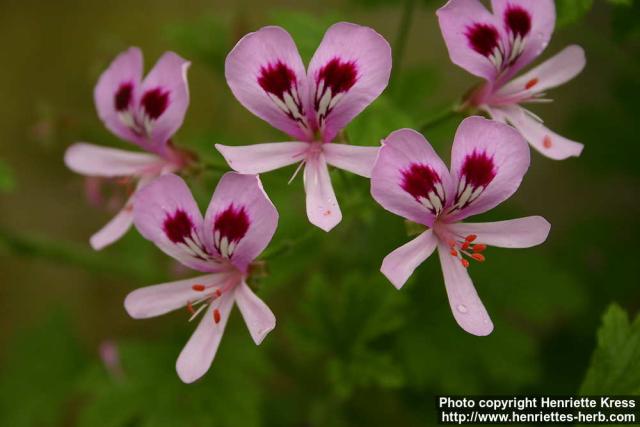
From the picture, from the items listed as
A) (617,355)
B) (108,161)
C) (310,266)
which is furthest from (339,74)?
(310,266)

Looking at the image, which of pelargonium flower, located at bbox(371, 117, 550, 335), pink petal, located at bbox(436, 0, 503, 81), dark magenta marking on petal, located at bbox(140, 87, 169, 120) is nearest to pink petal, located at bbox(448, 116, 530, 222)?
pelargonium flower, located at bbox(371, 117, 550, 335)

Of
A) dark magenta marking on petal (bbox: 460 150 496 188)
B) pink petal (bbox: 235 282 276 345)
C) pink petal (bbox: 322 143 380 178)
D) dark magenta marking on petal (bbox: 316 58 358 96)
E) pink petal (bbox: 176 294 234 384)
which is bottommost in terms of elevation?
pink petal (bbox: 176 294 234 384)

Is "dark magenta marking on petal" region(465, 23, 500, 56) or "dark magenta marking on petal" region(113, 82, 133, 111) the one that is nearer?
"dark magenta marking on petal" region(465, 23, 500, 56)

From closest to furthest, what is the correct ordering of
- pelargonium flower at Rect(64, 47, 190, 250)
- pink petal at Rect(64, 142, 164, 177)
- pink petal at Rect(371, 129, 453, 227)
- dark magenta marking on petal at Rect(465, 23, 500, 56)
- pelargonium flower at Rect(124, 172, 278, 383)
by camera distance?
1. pink petal at Rect(371, 129, 453, 227)
2. pelargonium flower at Rect(124, 172, 278, 383)
3. dark magenta marking on petal at Rect(465, 23, 500, 56)
4. pelargonium flower at Rect(64, 47, 190, 250)
5. pink petal at Rect(64, 142, 164, 177)

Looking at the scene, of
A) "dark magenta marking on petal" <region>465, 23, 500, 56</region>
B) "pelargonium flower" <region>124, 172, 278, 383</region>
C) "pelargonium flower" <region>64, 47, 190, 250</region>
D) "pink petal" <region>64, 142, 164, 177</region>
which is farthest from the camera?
"pink petal" <region>64, 142, 164, 177</region>

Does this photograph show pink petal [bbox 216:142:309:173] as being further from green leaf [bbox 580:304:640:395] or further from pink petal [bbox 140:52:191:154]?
green leaf [bbox 580:304:640:395]

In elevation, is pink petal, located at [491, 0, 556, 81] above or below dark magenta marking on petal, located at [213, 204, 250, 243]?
above

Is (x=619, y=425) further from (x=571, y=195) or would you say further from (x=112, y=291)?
(x=112, y=291)

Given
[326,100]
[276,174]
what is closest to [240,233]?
[326,100]
